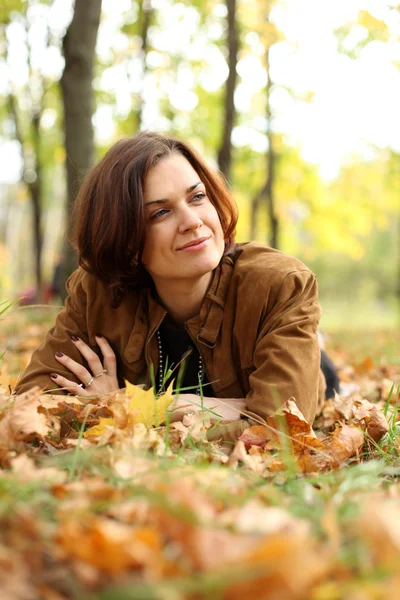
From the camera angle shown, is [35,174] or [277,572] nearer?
[277,572]

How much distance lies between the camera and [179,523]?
1101 mm

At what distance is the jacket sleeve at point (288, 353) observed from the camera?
242 centimetres

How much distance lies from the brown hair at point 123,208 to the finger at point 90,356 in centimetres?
26

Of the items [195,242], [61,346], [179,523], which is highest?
[195,242]

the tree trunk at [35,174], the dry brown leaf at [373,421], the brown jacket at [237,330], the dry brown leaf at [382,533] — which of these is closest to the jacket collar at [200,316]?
the brown jacket at [237,330]

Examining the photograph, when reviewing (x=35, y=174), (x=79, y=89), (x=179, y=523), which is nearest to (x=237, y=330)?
(x=179, y=523)

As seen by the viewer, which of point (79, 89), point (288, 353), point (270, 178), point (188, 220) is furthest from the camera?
point (270, 178)

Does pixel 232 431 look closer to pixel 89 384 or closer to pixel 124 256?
pixel 89 384

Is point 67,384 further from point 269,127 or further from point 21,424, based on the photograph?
point 269,127

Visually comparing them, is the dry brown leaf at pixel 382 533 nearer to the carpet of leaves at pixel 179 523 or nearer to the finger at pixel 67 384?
the carpet of leaves at pixel 179 523

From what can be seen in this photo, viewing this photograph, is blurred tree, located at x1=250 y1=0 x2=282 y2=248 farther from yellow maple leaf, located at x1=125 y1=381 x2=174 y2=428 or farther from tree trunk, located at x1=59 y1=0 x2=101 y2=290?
yellow maple leaf, located at x1=125 y1=381 x2=174 y2=428

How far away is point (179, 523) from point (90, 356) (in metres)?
1.91

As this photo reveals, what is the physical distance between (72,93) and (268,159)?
786cm

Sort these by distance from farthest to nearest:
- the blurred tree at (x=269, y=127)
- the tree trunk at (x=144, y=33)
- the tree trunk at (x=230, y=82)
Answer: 1. the blurred tree at (x=269, y=127)
2. the tree trunk at (x=144, y=33)
3. the tree trunk at (x=230, y=82)
